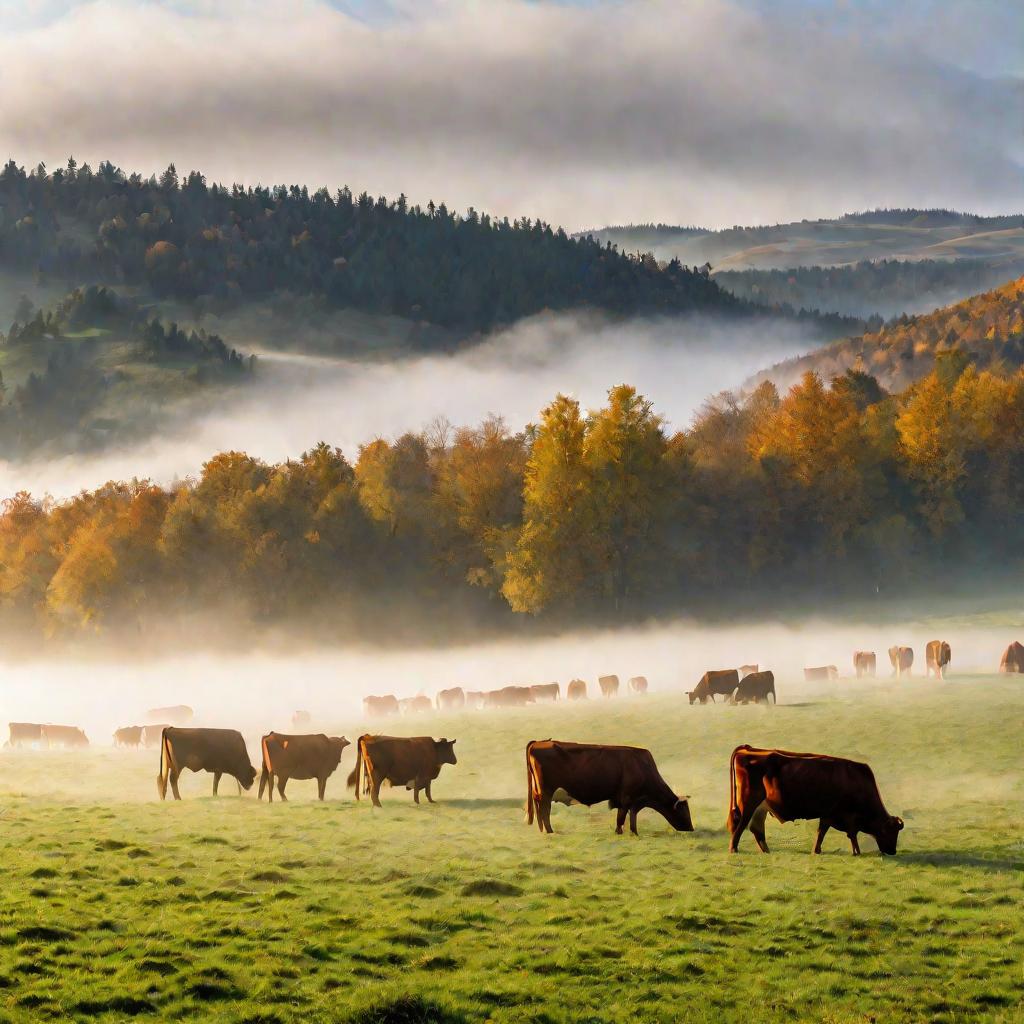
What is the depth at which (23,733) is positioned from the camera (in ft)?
155

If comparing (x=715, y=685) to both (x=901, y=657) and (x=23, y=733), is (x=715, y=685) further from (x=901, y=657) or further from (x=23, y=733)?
(x=23, y=733)

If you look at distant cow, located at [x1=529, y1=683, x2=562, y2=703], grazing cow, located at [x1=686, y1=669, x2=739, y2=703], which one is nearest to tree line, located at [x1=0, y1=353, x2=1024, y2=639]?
distant cow, located at [x1=529, y1=683, x2=562, y2=703]

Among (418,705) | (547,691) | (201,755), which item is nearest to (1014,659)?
(547,691)

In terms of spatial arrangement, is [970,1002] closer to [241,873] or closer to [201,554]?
[241,873]

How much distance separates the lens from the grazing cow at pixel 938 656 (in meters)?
46.3

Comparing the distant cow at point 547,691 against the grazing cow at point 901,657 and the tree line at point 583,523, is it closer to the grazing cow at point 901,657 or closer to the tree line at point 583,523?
the grazing cow at point 901,657

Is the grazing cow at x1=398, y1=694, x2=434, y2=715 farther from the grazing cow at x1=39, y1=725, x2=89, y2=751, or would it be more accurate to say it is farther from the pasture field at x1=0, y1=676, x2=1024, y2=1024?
the pasture field at x1=0, y1=676, x2=1024, y2=1024

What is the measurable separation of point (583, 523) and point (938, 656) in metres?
32.6

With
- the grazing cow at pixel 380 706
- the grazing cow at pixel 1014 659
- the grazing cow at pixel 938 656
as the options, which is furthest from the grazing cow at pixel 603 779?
the grazing cow at pixel 380 706

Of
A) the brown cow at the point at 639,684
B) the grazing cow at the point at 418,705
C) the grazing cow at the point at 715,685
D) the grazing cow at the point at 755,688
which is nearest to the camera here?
the grazing cow at the point at 755,688

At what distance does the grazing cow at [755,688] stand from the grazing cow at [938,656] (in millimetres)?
8241

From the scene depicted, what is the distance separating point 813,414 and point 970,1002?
3146 inches

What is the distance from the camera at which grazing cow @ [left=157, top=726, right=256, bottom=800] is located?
2873 centimetres

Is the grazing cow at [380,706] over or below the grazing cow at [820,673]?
below
